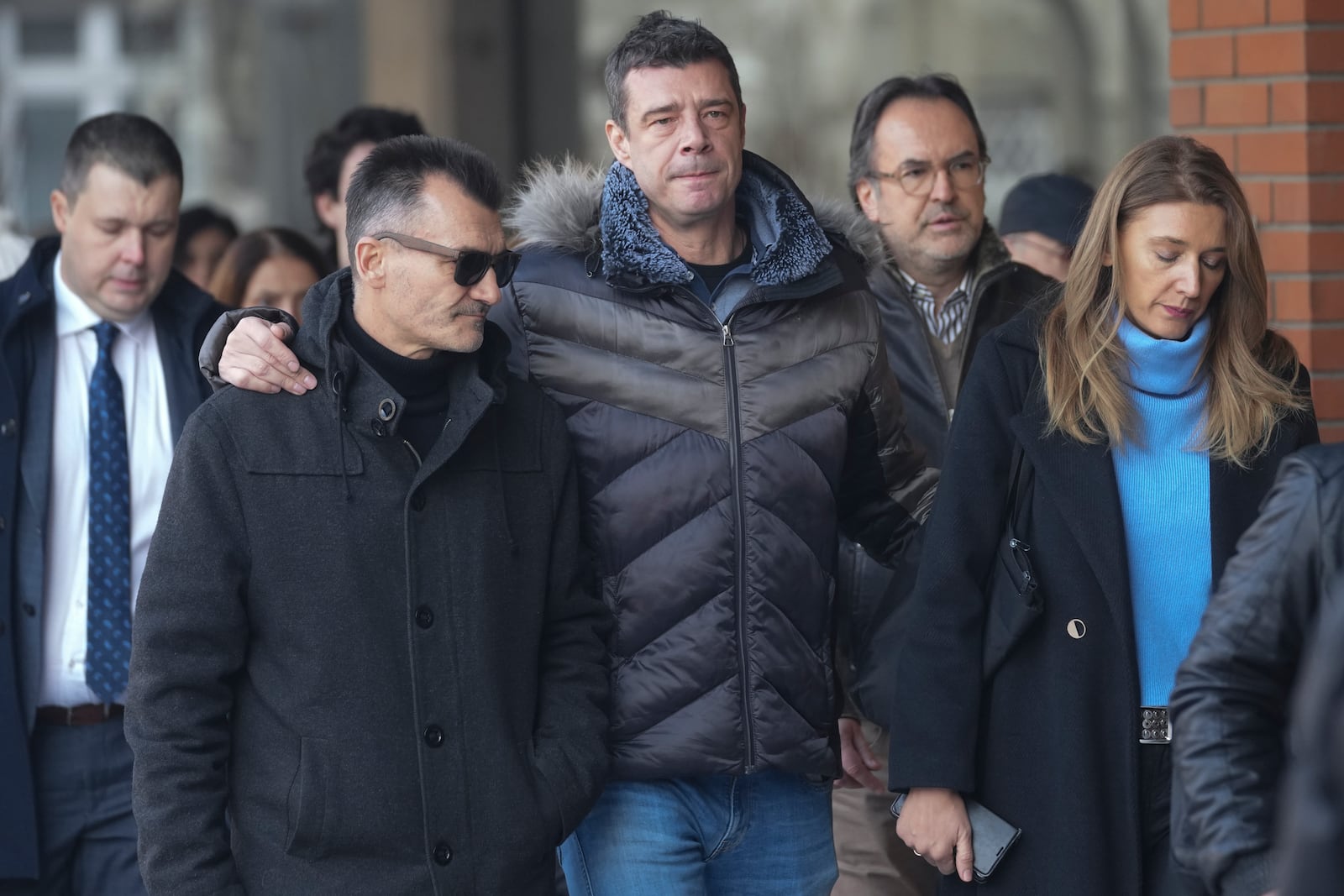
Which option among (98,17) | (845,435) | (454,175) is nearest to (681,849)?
(845,435)

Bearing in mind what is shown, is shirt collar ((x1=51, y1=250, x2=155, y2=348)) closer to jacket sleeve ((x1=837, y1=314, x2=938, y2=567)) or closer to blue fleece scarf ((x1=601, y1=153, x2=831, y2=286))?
blue fleece scarf ((x1=601, y1=153, x2=831, y2=286))

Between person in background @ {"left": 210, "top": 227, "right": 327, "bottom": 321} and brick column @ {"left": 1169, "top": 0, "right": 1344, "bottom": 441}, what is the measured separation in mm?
2566

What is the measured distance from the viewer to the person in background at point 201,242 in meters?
6.16

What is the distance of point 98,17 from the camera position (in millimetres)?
10703

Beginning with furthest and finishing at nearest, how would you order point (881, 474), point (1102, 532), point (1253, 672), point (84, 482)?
point (84, 482), point (881, 474), point (1102, 532), point (1253, 672)

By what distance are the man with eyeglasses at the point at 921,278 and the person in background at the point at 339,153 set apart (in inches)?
62.0

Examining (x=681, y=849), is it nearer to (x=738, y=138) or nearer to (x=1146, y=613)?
(x=1146, y=613)

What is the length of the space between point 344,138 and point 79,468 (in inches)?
65.1

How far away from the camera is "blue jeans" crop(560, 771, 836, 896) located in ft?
Result: 10.1

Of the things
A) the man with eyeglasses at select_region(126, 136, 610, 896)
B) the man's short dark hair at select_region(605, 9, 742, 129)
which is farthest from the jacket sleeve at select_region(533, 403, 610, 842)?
the man's short dark hair at select_region(605, 9, 742, 129)

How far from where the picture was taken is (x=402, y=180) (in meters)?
2.88

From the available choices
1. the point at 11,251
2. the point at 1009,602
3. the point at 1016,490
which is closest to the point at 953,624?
the point at 1009,602

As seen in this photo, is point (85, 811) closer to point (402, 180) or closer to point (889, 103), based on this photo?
point (402, 180)

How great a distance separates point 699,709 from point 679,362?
2.02ft
